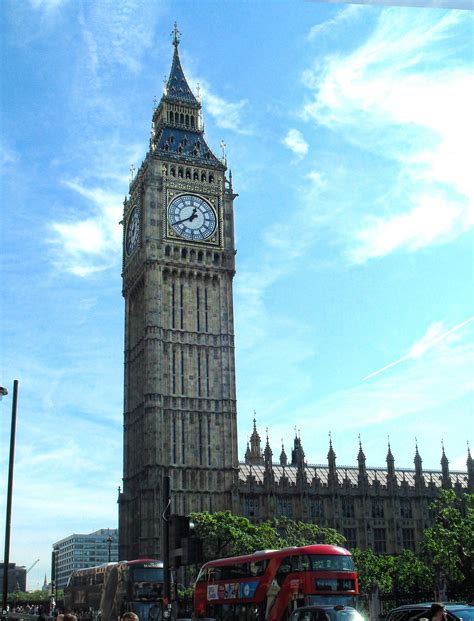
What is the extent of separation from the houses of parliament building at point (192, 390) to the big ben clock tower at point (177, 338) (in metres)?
0.12

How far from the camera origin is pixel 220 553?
76.2 m

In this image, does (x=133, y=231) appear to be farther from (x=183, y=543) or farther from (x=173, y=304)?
(x=183, y=543)

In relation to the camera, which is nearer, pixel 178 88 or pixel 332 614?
pixel 332 614

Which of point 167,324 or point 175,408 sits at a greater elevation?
point 167,324

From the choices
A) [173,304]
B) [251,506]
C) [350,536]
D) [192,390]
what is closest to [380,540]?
[350,536]

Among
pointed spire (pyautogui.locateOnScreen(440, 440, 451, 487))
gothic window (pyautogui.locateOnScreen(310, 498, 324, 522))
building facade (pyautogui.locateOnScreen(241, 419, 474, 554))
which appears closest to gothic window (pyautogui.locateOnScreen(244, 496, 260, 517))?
building facade (pyautogui.locateOnScreen(241, 419, 474, 554))

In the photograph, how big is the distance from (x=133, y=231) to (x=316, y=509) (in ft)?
135

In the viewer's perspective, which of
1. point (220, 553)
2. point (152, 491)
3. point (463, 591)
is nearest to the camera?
point (463, 591)

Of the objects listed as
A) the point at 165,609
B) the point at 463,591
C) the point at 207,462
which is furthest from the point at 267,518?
the point at 165,609

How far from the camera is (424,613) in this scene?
2239cm

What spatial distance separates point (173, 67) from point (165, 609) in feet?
333

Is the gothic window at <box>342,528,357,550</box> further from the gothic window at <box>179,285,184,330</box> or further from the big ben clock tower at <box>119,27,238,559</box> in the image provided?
the gothic window at <box>179,285,184,330</box>

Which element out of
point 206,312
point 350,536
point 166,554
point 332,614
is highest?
point 206,312

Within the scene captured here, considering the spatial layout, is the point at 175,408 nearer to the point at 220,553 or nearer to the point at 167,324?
the point at 167,324
